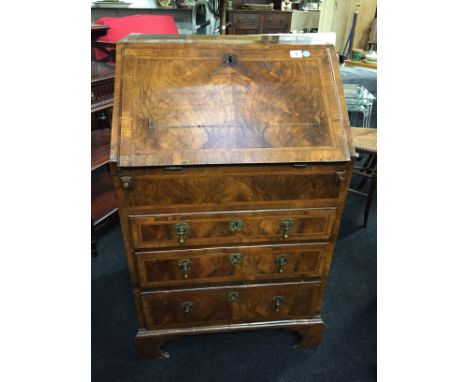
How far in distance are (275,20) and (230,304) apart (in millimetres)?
4356

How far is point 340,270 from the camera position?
7.10 ft

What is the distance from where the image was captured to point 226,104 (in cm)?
115

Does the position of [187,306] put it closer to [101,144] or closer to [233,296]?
[233,296]

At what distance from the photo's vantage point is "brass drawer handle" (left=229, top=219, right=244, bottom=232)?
1238 mm

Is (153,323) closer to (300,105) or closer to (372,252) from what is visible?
(300,105)

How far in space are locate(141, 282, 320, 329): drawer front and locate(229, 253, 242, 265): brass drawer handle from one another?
0.15m

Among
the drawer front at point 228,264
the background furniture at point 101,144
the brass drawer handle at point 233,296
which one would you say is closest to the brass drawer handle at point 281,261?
the drawer front at point 228,264

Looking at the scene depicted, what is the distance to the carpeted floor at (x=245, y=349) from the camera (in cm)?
154

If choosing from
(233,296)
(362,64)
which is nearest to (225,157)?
(233,296)

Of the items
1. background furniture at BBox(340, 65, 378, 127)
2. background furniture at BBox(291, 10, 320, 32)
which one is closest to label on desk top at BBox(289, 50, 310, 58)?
background furniture at BBox(340, 65, 378, 127)

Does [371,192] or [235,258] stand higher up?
[235,258]

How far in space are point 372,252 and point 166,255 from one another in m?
1.64

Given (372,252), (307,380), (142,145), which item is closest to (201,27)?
(372,252)

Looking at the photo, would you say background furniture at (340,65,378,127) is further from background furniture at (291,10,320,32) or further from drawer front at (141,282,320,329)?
background furniture at (291,10,320,32)
